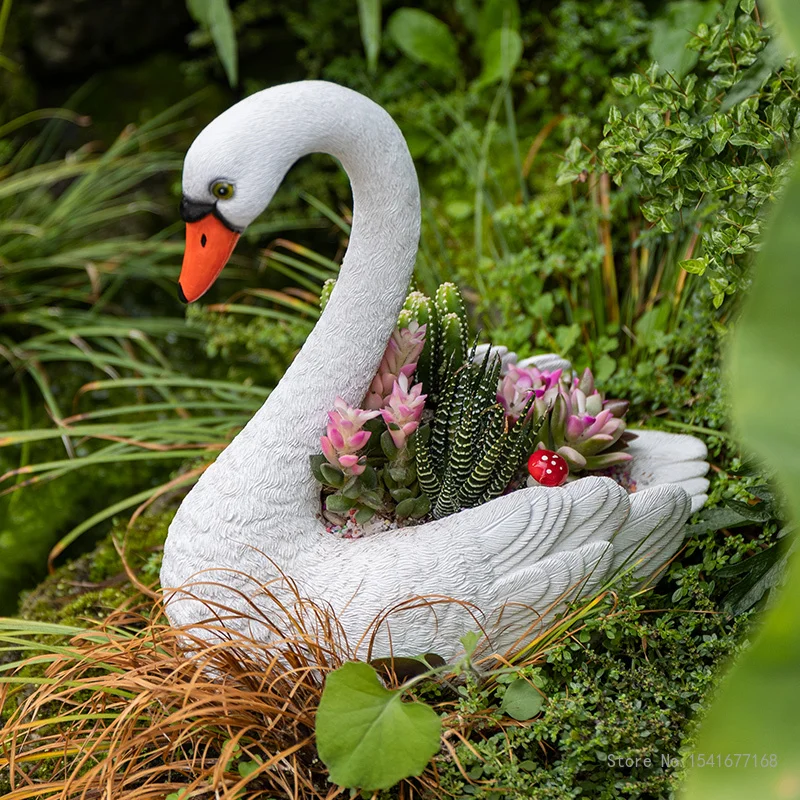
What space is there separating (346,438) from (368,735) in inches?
15.9

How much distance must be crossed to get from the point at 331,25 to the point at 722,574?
88.4 inches

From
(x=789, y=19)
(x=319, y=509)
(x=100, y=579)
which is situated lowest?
(x=100, y=579)

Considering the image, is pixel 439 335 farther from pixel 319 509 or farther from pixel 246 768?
pixel 246 768

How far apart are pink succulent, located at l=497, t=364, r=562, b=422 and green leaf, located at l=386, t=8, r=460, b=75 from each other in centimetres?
149

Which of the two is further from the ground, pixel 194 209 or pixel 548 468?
pixel 194 209

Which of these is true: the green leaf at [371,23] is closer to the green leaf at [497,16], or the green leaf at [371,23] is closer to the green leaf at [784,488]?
the green leaf at [497,16]

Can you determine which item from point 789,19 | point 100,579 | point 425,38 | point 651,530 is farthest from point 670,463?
point 425,38

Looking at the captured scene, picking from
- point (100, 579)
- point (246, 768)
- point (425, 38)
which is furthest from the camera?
point (425, 38)

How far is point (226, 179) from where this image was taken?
1148 millimetres

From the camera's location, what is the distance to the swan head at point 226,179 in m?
1.13

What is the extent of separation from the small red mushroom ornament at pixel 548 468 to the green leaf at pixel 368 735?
1.38 ft

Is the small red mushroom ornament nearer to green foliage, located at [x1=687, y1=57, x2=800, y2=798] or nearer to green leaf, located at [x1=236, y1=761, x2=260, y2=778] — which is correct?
green leaf, located at [x1=236, y1=761, x2=260, y2=778]

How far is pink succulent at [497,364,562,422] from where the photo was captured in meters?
1.38

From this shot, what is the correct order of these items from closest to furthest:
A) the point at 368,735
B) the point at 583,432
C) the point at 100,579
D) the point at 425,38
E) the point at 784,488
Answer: the point at 784,488 < the point at 368,735 < the point at 583,432 < the point at 100,579 < the point at 425,38
